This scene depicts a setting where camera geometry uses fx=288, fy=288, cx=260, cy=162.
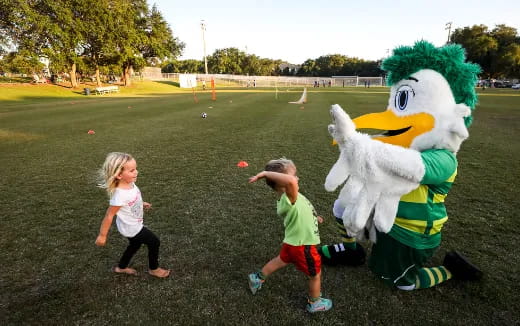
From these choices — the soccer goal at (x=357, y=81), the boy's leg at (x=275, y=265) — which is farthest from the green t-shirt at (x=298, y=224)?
the soccer goal at (x=357, y=81)

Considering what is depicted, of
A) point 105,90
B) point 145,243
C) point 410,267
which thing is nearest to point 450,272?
point 410,267

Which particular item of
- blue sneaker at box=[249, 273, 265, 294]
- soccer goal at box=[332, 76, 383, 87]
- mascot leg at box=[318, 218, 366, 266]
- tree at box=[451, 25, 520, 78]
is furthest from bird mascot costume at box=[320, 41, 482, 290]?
soccer goal at box=[332, 76, 383, 87]

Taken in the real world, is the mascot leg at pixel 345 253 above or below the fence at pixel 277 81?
below

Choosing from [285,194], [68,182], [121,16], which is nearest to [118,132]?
[68,182]

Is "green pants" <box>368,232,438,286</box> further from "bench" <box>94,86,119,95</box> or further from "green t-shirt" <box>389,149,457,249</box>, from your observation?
"bench" <box>94,86,119,95</box>

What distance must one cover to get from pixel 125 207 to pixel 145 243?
0.47m

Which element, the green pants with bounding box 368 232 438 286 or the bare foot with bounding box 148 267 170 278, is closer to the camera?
the green pants with bounding box 368 232 438 286

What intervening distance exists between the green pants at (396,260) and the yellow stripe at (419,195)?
0.42 m

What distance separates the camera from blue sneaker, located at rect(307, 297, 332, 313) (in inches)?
104

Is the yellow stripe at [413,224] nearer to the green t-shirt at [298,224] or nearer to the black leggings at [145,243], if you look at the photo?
the green t-shirt at [298,224]

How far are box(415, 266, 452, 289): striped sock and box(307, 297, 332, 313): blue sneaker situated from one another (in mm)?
967

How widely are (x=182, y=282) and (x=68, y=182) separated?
4411 mm

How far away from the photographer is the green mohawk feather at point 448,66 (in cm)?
254

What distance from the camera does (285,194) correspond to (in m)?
2.53
